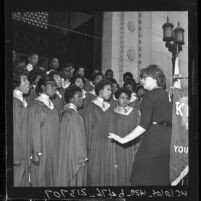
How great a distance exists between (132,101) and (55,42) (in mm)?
779

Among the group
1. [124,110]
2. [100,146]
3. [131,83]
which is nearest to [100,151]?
[100,146]

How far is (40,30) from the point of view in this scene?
3.19 metres

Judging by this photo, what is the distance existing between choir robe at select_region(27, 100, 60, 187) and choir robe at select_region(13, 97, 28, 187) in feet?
0.15

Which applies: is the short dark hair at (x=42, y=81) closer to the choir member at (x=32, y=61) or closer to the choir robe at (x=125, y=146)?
the choir member at (x=32, y=61)

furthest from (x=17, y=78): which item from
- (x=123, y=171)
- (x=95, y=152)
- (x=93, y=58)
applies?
(x=123, y=171)

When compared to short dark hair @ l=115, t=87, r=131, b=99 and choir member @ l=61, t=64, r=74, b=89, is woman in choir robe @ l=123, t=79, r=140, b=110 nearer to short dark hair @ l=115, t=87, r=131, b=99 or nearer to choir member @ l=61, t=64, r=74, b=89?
short dark hair @ l=115, t=87, r=131, b=99

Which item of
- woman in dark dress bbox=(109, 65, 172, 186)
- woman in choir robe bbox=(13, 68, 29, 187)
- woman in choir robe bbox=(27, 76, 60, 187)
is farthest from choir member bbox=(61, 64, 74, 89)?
woman in dark dress bbox=(109, 65, 172, 186)

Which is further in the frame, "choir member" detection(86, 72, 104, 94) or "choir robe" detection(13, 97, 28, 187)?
"choir member" detection(86, 72, 104, 94)

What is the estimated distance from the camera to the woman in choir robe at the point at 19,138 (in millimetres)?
3072

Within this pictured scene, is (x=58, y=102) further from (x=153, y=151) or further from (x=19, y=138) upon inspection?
(x=153, y=151)

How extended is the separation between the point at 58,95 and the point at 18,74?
1.17 feet

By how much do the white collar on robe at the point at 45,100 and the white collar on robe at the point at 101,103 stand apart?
345mm

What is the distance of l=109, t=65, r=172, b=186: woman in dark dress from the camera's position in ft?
10.2
